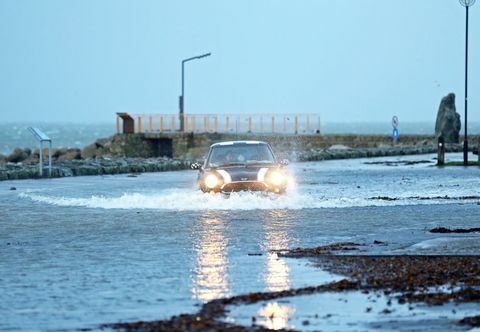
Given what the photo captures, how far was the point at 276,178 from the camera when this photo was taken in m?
25.9

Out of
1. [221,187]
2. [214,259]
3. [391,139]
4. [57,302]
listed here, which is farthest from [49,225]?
[391,139]

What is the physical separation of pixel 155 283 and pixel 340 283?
2077 millimetres

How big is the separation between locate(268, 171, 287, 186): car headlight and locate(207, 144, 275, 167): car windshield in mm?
511

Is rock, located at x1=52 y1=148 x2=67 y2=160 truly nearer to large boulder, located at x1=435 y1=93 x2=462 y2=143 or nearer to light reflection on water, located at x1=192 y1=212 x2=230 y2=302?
large boulder, located at x1=435 y1=93 x2=462 y2=143

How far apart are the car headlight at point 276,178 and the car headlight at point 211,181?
3.66ft

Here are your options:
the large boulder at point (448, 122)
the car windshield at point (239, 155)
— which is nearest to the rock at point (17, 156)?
the large boulder at point (448, 122)

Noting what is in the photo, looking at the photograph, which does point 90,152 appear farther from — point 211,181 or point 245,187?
point 245,187

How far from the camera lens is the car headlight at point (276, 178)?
2583cm

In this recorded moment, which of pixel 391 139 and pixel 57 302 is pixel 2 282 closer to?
pixel 57 302

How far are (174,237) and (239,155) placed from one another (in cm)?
833

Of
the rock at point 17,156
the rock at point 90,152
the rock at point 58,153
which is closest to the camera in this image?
the rock at point 17,156

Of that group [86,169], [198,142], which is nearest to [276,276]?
[86,169]

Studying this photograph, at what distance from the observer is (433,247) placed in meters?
16.6

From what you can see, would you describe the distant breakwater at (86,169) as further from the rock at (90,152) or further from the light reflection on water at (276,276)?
the rock at (90,152)
